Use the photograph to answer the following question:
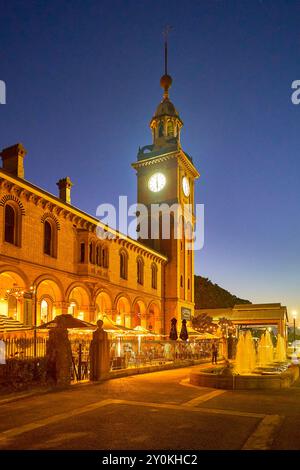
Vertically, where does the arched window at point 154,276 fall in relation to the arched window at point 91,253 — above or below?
below

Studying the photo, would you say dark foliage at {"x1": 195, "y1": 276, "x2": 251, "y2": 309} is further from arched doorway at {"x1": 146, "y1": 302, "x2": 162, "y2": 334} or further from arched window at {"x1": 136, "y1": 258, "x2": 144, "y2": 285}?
arched window at {"x1": 136, "y1": 258, "x2": 144, "y2": 285}

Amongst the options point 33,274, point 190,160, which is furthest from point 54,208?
point 190,160

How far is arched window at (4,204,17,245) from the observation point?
24.7m

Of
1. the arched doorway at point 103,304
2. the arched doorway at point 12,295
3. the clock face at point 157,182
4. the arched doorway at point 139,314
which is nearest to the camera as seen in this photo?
the arched doorway at point 12,295

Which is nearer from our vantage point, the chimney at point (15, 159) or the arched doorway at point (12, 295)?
the arched doorway at point (12, 295)

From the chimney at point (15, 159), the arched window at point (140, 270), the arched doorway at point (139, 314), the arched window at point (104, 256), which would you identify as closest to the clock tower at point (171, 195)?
the arched doorway at point (139, 314)

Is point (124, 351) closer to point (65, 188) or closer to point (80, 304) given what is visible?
point (80, 304)

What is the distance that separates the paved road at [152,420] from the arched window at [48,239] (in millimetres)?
13709

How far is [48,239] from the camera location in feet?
92.6

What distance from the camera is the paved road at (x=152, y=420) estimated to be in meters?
7.90

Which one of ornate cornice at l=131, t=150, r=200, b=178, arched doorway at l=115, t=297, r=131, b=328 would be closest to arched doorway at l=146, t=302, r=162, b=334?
arched doorway at l=115, t=297, r=131, b=328

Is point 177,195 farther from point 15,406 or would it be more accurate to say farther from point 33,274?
point 15,406

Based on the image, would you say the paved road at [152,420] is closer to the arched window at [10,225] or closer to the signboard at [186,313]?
the arched window at [10,225]

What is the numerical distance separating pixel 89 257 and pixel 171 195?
19.6 m
